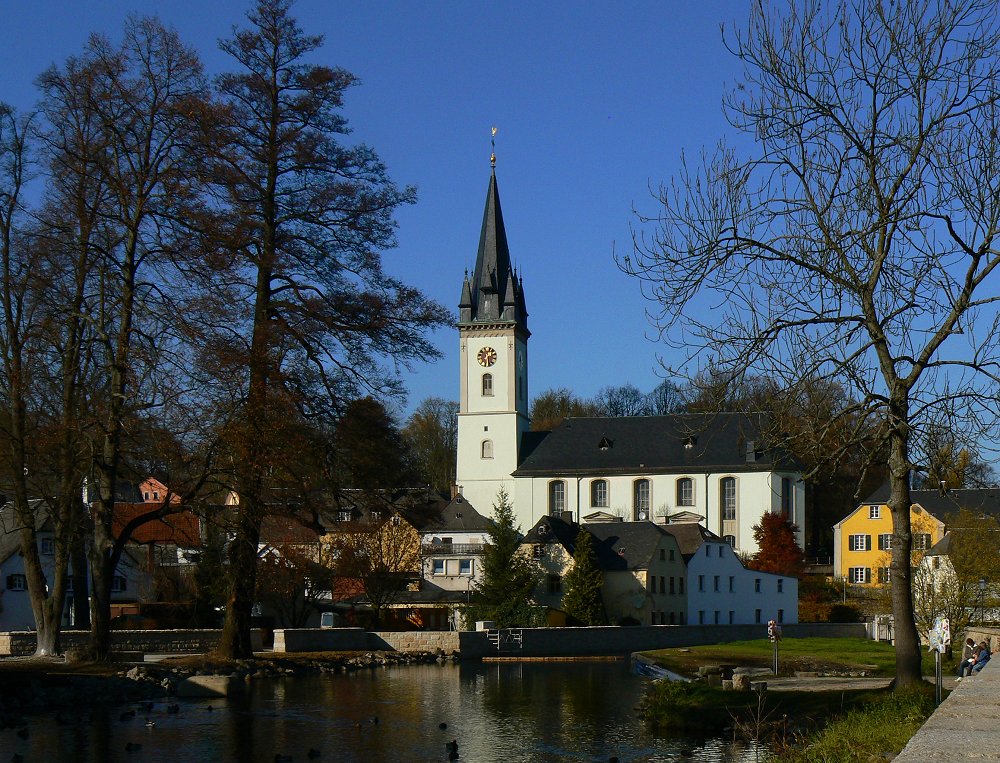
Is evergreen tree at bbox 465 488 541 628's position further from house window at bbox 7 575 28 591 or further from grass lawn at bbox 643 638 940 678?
house window at bbox 7 575 28 591

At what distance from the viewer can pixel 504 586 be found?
54.7m

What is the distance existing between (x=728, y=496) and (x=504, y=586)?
40.5 metres

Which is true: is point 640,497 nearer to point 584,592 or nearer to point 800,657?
point 584,592

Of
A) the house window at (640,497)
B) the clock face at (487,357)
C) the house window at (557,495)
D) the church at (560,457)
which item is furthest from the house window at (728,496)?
the clock face at (487,357)

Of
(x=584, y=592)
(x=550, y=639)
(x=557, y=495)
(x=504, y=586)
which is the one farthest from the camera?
(x=557, y=495)

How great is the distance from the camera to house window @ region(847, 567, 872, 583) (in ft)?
263

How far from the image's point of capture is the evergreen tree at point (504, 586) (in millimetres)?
53312

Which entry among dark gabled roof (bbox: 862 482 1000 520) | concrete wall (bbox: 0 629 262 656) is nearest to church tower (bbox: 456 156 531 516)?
dark gabled roof (bbox: 862 482 1000 520)

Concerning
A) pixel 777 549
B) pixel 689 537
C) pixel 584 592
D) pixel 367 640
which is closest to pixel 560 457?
pixel 777 549

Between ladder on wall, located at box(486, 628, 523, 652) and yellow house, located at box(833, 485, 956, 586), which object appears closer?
ladder on wall, located at box(486, 628, 523, 652)

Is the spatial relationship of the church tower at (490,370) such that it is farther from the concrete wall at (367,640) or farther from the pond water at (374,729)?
A: the pond water at (374,729)

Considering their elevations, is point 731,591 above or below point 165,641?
below

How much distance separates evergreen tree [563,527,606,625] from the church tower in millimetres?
35498

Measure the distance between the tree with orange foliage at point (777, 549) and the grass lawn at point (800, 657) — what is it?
32.6 metres
